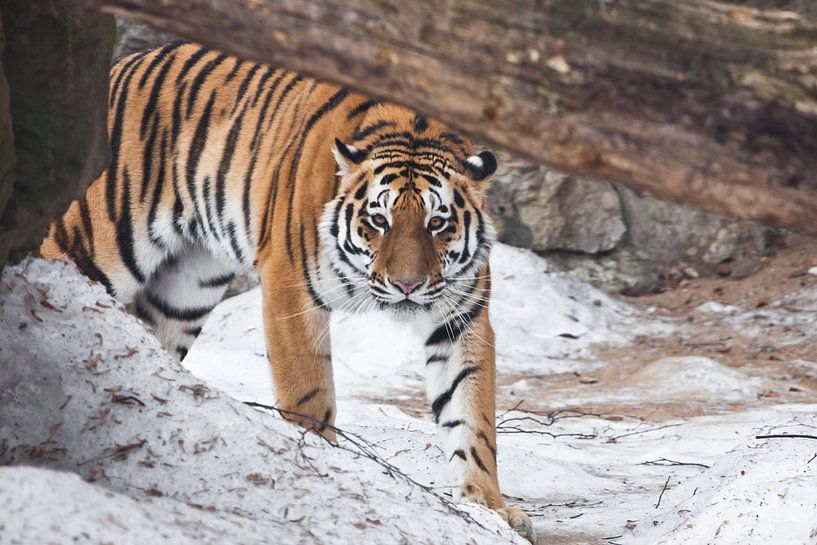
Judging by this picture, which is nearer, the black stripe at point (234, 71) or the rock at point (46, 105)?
the rock at point (46, 105)

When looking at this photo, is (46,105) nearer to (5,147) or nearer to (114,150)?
(5,147)

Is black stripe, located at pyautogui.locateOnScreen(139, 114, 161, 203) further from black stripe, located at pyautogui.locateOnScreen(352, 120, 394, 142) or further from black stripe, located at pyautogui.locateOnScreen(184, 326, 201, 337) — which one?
black stripe, located at pyautogui.locateOnScreen(352, 120, 394, 142)

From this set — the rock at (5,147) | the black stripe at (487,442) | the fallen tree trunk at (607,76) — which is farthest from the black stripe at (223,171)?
the fallen tree trunk at (607,76)

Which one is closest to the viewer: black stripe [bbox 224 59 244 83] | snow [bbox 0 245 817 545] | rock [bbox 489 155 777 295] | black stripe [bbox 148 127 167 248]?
snow [bbox 0 245 817 545]

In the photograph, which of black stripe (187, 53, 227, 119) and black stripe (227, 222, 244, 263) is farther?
black stripe (187, 53, 227, 119)

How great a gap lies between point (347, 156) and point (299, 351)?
83 centimetres

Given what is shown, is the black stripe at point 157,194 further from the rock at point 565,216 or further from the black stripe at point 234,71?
the rock at point 565,216

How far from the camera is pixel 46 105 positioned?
2748 mm

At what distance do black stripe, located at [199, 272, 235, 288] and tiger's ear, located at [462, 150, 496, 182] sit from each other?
164 cm

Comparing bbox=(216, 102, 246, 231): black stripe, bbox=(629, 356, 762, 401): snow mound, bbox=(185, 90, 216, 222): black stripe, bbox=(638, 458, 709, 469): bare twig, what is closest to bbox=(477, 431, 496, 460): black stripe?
bbox=(638, 458, 709, 469): bare twig

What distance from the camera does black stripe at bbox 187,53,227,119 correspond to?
5.39 meters

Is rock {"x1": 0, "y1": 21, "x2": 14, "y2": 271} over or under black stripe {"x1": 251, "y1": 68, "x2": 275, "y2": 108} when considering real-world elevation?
under

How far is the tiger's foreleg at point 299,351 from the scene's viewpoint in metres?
4.63

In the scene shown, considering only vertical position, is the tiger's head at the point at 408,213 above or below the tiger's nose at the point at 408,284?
above
